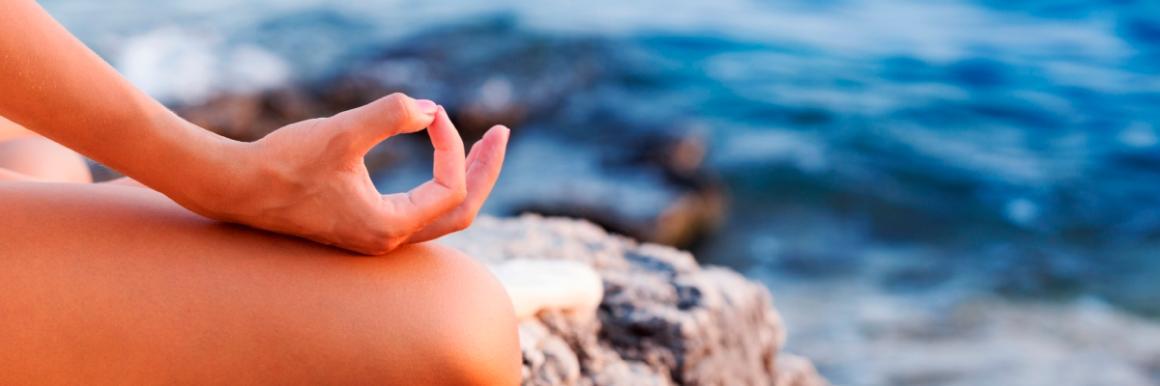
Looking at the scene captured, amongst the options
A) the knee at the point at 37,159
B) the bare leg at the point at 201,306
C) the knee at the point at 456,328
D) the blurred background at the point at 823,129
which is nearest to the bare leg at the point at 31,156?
the knee at the point at 37,159

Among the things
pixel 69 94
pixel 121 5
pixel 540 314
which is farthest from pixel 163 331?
pixel 121 5

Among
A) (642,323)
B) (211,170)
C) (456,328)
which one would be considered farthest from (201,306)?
(642,323)

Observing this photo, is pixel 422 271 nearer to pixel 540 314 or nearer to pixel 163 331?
pixel 163 331

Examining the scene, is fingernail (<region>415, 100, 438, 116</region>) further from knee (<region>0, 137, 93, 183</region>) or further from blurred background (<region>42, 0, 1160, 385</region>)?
blurred background (<region>42, 0, 1160, 385</region>)

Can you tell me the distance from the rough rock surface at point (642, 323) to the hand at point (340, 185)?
1.69 feet

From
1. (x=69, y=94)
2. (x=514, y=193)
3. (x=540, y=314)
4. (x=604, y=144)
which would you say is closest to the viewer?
(x=69, y=94)

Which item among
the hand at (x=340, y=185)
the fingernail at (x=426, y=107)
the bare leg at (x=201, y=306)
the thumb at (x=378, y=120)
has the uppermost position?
the fingernail at (x=426, y=107)

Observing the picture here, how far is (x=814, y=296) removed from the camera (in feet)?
17.0

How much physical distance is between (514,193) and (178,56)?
3581 mm

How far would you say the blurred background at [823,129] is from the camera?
496 centimetres

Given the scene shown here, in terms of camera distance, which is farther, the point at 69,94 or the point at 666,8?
the point at 666,8

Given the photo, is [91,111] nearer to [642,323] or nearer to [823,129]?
[642,323]

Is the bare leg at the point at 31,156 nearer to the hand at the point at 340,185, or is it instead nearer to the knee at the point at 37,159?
the knee at the point at 37,159

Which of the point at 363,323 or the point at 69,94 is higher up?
the point at 69,94
